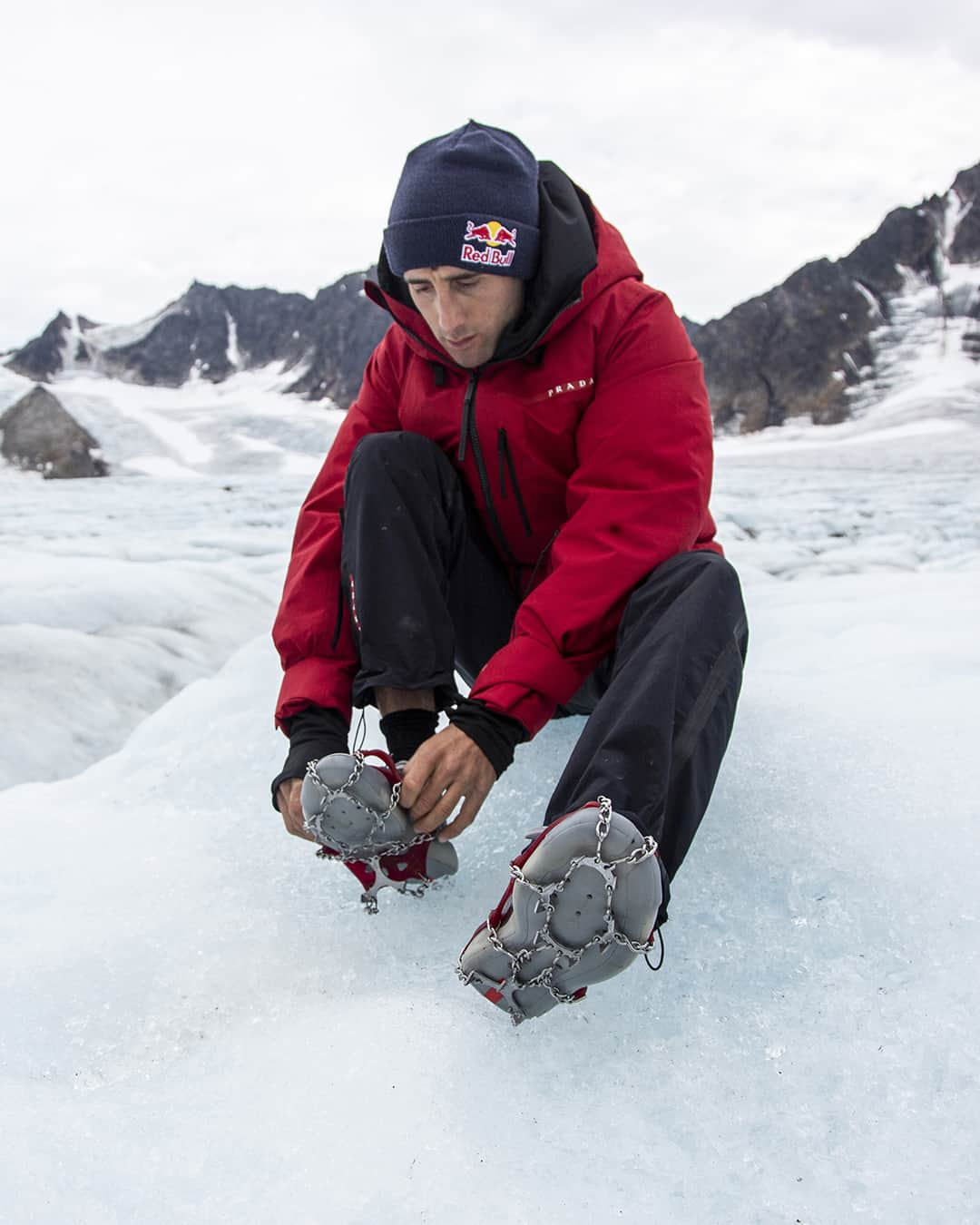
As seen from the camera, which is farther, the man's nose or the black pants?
the man's nose

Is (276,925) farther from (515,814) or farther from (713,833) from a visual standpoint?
(713,833)

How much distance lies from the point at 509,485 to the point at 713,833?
2.08ft

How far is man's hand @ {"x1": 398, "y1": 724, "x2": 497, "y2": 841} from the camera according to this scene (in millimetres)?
1092

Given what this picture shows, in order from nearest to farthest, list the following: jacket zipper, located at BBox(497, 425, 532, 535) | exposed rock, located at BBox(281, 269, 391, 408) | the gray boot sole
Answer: the gray boot sole < jacket zipper, located at BBox(497, 425, 532, 535) < exposed rock, located at BBox(281, 269, 391, 408)

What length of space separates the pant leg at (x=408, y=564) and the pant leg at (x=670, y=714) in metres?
0.30

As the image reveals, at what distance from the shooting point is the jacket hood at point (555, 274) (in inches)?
53.1

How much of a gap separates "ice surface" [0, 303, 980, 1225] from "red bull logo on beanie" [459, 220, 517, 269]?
0.82 m

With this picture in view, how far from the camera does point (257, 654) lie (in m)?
2.55

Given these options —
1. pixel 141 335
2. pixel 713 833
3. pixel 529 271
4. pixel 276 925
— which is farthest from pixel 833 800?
pixel 141 335

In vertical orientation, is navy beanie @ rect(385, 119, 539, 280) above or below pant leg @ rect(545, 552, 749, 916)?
above

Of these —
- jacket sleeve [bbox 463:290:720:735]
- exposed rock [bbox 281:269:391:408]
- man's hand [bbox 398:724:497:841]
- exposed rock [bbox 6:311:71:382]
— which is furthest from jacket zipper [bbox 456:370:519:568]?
exposed rock [bbox 6:311:71:382]

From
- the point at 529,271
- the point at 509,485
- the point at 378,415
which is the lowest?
the point at 509,485

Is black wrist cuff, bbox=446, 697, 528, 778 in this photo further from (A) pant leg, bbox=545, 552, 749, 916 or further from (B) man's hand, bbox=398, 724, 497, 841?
(A) pant leg, bbox=545, 552, 749, 916

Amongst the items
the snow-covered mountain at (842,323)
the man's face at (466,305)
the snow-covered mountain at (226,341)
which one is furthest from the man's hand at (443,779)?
the snow-covered mountain at (226,341)
